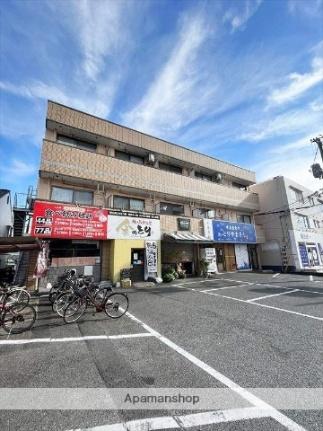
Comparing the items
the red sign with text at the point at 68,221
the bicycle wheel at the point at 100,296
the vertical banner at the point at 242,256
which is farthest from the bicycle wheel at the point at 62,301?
the vertical banner at the point at 242,256

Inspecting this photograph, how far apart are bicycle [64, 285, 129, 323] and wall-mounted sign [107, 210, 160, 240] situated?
6.11 metres

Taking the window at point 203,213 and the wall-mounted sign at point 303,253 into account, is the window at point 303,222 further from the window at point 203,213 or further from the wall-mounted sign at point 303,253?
the window at point 203,213

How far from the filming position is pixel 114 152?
53.6 ft

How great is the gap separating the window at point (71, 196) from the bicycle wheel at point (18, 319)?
8.09 metres

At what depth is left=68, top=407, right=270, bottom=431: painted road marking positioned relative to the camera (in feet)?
8.10

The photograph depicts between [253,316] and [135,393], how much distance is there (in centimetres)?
495

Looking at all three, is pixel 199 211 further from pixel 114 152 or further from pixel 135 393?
pixel 135 393

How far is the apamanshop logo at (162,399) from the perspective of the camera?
2900 millimetres

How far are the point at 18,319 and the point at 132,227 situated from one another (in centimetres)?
883

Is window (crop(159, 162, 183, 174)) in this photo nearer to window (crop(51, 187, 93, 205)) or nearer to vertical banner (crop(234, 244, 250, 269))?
window (crop(51, 187, 93, 205))

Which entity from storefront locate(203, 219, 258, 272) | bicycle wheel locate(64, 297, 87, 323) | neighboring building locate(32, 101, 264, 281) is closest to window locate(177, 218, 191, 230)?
neighboring building locate(32, 101, 264, 281)

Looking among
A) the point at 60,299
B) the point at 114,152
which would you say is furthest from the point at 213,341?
the point at 114,152

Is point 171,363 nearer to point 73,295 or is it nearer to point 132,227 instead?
point 73,295

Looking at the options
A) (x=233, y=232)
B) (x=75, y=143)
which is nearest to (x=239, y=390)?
(x=75, y=143)
